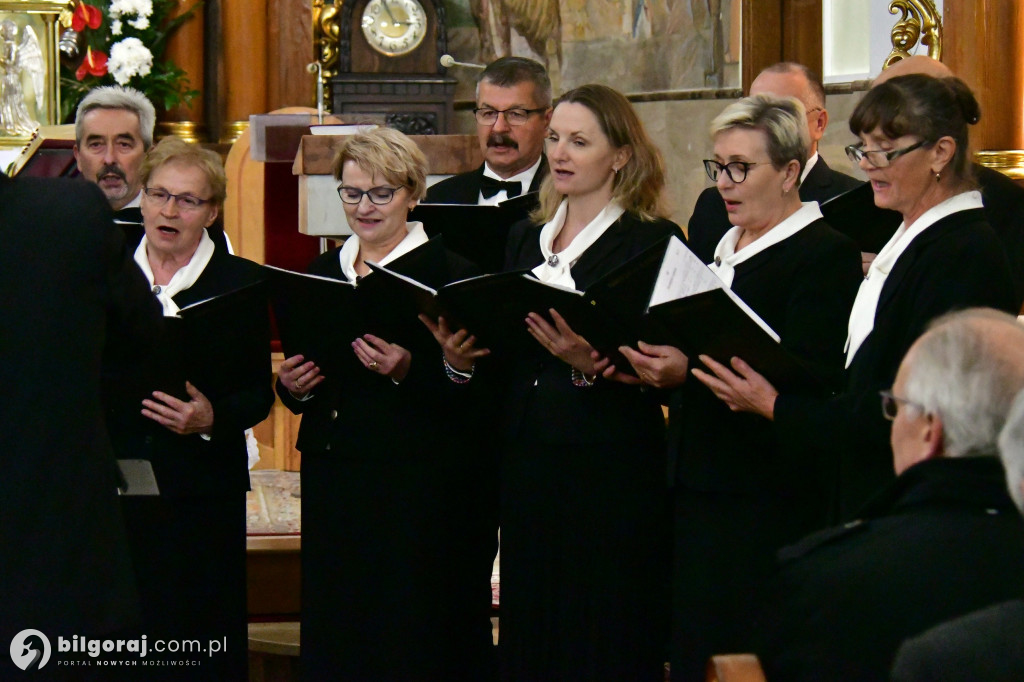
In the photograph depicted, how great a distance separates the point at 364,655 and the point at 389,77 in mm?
6969

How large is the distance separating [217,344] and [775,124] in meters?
1.63

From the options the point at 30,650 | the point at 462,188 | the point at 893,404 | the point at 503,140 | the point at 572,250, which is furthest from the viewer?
the point at 462,188

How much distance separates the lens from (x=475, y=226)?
→ 4176 mm

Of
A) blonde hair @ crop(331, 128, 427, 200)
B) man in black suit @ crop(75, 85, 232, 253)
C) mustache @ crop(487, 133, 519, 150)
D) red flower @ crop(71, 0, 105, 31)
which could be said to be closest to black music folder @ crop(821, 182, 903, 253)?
blonde hair @ crop(331, 128, 427, 200)

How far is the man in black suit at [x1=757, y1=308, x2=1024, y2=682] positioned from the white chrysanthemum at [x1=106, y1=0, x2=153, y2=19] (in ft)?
27.8

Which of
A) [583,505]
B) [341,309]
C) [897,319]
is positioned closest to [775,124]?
[897,319]

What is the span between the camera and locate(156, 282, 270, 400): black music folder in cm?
367

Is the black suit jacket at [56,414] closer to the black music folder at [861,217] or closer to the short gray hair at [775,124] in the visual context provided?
the short gray hair at [775,124]

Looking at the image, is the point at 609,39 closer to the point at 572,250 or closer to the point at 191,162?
the point at 191,162

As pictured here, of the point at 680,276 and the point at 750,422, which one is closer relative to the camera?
the point at 680,276

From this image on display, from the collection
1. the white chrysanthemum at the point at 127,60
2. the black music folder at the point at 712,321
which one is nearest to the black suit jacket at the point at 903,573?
the black music folder at the point at 712,321

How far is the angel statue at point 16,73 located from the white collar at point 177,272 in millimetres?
3558

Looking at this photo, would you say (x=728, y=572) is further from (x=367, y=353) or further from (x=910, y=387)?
(x=910, y=387)

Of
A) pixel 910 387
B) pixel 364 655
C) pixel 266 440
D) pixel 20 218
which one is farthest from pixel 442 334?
pixel 266 440
